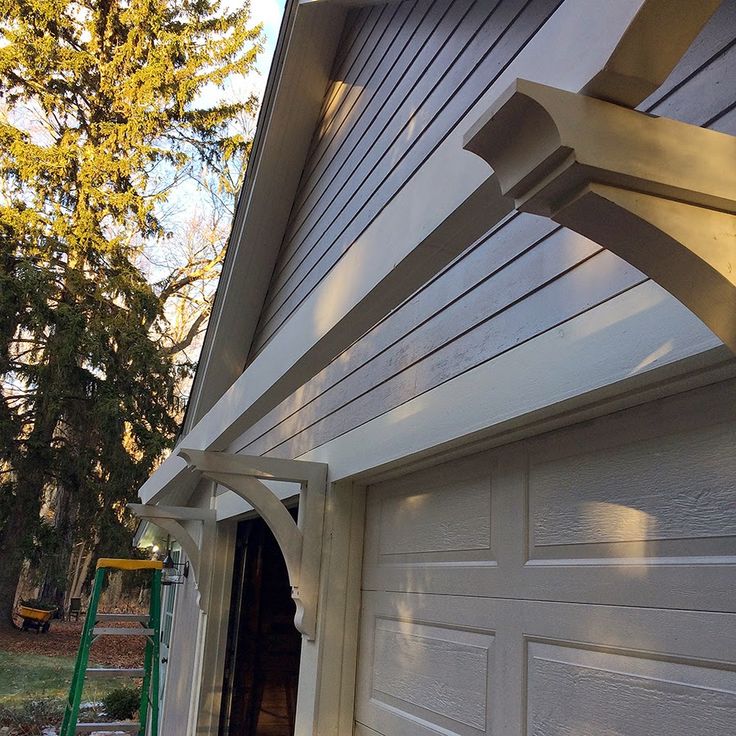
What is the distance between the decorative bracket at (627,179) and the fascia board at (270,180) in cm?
321

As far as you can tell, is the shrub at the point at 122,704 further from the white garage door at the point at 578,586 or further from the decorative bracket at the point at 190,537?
the white garage door at the point at 578,586

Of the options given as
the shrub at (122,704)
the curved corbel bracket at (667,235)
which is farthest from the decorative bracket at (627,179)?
the shrub at (122,704)

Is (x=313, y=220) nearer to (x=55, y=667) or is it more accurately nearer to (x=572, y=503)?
(x=572, y=503)

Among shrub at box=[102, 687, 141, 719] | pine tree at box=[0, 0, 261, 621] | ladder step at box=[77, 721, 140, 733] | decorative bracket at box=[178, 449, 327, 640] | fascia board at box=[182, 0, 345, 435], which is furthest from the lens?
pine tree at box=[0, 0, 261, 621]

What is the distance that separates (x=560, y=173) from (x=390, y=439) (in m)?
1.70

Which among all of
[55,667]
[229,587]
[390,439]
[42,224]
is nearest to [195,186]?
[42,224]

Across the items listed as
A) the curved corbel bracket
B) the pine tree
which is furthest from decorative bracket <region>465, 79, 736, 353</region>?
the pine tree

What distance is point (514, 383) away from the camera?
176 cm

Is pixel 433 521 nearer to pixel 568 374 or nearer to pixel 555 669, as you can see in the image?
pixel 555 669

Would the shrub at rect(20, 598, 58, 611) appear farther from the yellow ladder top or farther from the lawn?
the yellow ladder top

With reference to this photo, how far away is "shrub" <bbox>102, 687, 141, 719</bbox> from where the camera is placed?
925 centimetres

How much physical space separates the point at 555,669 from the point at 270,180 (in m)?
3.33

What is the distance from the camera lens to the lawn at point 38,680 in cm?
1042

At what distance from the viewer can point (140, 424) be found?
13125mm
